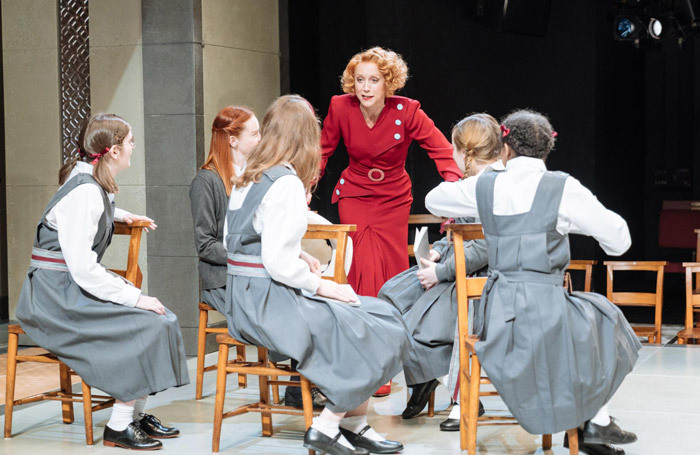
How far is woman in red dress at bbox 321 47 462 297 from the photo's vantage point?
4164 mm

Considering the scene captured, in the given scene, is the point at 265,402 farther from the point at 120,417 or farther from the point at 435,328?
the point at 435,328

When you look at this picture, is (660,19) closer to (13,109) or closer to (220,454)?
(13,109)

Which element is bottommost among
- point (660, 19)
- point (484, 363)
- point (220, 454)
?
point (220, 454)

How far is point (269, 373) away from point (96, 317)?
664mm

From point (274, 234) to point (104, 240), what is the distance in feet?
2.61

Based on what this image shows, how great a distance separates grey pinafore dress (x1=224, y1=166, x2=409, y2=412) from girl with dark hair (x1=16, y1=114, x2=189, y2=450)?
1.12 feet

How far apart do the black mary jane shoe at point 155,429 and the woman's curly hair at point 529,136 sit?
1602mm

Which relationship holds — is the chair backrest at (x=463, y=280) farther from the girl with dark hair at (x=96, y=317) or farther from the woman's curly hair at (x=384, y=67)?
the woman's curly hair at (x=384, y=67)

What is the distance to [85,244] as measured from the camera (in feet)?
10.6

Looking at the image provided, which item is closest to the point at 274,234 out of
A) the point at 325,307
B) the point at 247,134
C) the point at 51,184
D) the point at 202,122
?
the point at 325,307

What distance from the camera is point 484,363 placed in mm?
2875

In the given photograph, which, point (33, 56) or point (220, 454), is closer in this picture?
point (220, 454)

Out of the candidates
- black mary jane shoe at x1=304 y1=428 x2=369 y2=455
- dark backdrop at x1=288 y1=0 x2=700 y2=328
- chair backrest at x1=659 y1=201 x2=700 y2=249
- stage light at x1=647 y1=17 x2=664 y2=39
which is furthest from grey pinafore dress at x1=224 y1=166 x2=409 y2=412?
chair backrest at x1=659 y1=201 x2=700 y2=249

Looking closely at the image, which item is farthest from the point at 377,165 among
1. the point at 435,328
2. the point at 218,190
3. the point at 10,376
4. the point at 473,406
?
the point at 10,376
